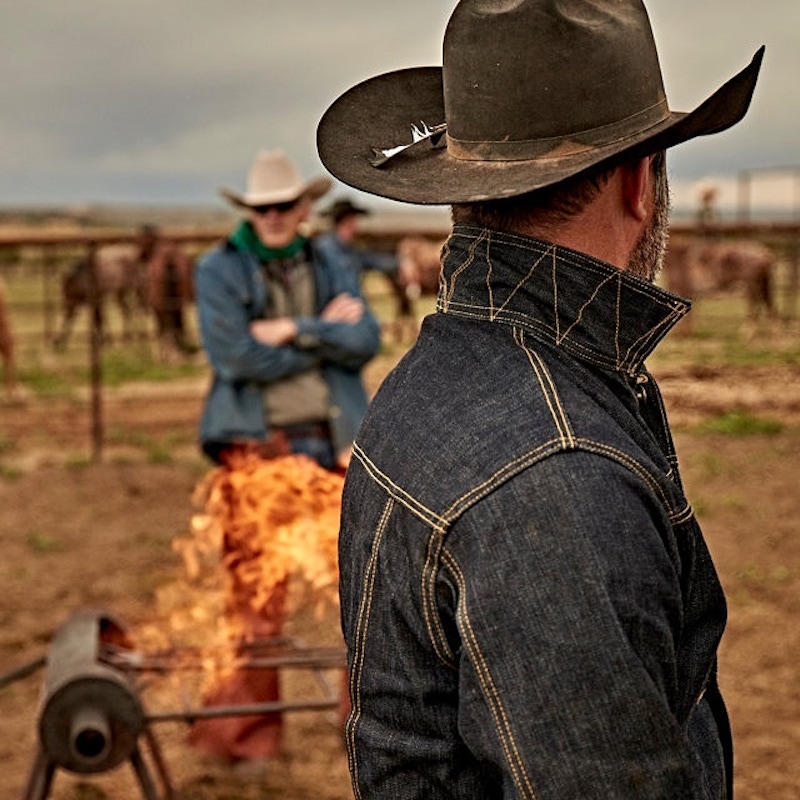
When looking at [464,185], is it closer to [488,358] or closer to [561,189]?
[561,189]

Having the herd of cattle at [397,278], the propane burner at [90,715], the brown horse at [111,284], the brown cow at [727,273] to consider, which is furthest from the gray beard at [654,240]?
the brown cow at [727,273]

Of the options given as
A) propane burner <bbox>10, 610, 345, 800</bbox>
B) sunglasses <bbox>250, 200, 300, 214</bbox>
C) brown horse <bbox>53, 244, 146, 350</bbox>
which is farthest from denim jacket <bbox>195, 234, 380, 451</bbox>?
brown horse <bbox>53, 244, 146, 350</bbox>

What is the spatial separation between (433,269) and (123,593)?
14232 millimetres

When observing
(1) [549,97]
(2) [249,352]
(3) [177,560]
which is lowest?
(3) [177,560]

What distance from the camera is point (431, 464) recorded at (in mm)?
1517

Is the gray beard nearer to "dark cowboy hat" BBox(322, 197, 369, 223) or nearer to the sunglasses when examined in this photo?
the sunglasses

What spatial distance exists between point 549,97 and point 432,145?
0.30 m

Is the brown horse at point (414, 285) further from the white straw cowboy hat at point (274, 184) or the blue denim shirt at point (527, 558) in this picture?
the blue denim shirt at point (527, 558)

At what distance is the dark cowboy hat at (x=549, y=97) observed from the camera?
5.10ft

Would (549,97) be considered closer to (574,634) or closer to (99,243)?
(574,634)

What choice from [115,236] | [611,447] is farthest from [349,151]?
[115,236]

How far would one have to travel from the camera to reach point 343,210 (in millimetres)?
10172

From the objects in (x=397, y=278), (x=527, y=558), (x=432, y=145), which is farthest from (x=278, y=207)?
(x=397, y=278)

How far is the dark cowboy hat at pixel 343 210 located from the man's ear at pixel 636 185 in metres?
8.60
